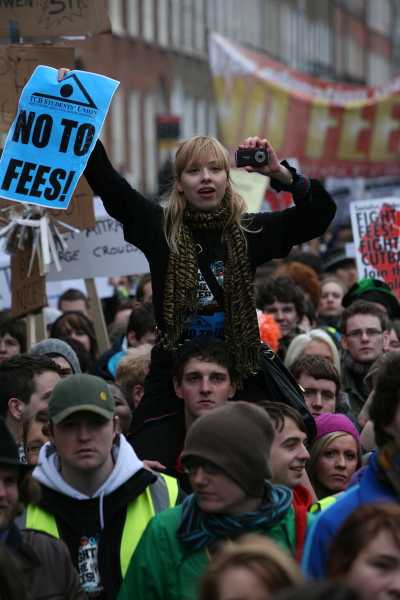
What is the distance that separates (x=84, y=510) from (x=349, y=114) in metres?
19.6

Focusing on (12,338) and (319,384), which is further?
(12,338)

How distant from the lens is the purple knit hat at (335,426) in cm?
794

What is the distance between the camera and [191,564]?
558 centimetres

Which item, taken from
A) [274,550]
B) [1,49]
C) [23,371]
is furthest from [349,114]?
[274,550]

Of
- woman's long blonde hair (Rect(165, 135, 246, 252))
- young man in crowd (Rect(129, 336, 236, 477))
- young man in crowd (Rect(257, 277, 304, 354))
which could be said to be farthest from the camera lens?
young man in crowd (Rect(257, 277, 304, 354))

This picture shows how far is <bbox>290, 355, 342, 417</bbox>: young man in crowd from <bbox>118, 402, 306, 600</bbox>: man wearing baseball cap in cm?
343

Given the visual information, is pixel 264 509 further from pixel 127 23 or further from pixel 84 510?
pixel 127 23

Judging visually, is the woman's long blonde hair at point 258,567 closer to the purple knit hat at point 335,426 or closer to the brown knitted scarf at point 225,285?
the brown knitted scarf at point 225,285

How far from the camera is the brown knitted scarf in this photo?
23.0 feet

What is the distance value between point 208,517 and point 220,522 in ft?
0.20

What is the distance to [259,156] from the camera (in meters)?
7.04

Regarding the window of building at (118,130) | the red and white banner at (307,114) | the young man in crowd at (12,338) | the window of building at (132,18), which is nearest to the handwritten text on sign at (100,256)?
the young man in crowd at (12,338)

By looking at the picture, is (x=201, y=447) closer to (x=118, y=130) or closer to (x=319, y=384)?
(x=319, y=384)

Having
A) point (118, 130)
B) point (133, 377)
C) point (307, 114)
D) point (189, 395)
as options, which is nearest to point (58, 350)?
point (133, 377)
